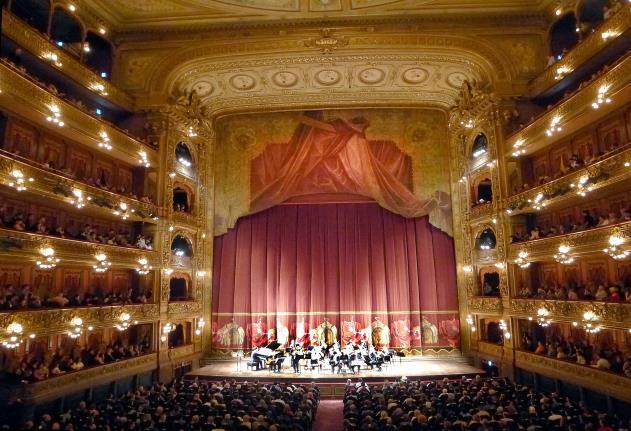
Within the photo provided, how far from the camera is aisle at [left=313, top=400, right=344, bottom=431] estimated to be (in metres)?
13.5

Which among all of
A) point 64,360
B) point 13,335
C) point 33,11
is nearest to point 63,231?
point 13,335

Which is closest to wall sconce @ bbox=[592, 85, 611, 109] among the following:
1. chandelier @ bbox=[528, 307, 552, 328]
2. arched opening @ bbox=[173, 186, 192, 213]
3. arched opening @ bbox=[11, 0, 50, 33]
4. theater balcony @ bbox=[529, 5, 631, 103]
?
theater balcony @ bbox=[529, 5, 631, 103]

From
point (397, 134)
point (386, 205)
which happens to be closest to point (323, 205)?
point (386, 205)

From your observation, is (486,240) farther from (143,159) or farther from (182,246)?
(143,159)

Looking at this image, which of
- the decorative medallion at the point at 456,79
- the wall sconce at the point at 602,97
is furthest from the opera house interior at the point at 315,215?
the decorative medallion at the point at 456,79

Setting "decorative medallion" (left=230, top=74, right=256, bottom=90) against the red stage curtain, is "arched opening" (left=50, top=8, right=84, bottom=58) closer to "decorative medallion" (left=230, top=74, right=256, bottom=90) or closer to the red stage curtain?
"decorative medallion" (left=230, top=74, right=256, bottom=90)

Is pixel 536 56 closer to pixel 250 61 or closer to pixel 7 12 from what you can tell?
pixel 250 61

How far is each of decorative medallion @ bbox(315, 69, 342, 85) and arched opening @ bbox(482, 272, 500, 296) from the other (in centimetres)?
1262

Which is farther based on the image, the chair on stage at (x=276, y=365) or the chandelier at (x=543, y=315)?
the chair on stage at (x=276, y=365)

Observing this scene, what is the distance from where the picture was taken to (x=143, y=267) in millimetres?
18891

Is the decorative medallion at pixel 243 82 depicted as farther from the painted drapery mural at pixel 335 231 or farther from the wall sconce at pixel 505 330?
the wall sconce at pixel 505 330

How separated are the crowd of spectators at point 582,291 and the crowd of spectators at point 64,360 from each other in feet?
54.4

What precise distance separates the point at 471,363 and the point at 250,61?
18.3m

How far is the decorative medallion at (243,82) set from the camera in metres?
22.7
